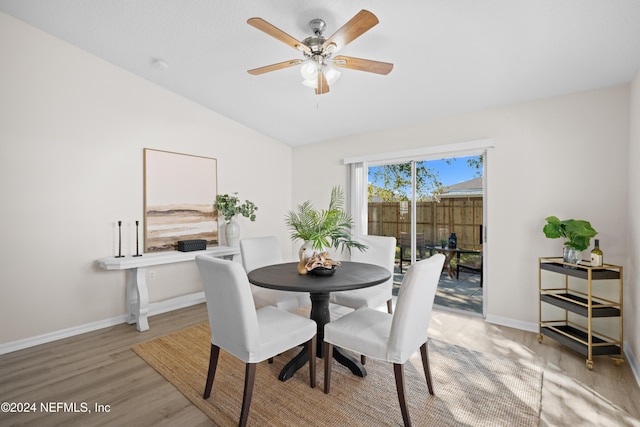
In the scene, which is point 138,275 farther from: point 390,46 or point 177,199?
point 390,46

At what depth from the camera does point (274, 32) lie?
6.26 ft

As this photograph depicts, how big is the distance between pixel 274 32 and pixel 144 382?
2.60m

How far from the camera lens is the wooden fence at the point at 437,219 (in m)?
3.60

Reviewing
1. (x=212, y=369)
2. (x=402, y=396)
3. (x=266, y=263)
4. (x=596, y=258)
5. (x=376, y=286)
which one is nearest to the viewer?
(x=402, y=396)

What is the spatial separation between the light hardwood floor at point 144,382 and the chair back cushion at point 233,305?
1.65ft

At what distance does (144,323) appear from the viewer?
3.18 m

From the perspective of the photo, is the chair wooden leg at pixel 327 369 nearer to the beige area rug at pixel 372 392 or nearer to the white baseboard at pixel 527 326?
the beige area rug at pixel 372 392

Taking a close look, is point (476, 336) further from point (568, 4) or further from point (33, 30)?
point (33, 30)

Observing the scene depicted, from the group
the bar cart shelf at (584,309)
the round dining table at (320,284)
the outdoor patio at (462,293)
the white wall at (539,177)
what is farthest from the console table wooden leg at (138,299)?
the bar cart shelf at (584,309)

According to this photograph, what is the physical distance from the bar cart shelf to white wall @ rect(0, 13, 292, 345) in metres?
4.08

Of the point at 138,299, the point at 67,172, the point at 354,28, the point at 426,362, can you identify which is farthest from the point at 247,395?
the point at 67,172

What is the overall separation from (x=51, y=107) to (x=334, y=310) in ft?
11.8

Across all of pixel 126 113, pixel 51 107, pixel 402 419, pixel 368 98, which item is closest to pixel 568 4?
pixel 368 98

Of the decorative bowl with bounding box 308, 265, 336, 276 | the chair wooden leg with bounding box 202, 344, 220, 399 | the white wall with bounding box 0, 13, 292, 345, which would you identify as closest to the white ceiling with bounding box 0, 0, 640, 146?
the white wall with bounding box 0, 13, 292, 345
